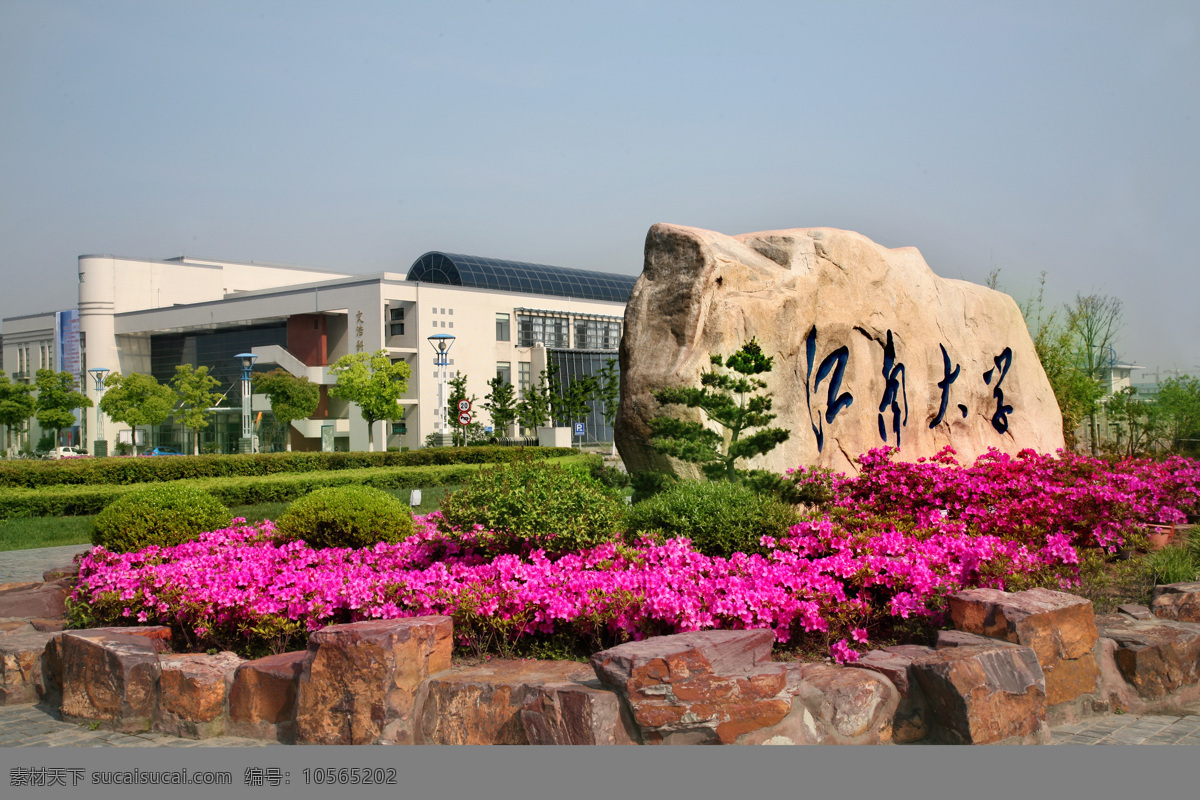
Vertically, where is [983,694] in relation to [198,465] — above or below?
below

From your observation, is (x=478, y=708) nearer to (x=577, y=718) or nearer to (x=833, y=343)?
(x=577, y=718)

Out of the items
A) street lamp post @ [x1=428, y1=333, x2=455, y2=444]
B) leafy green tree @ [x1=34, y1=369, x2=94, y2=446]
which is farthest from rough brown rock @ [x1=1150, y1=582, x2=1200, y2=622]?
leafy green tree @ [x1=34, y1=369, x2=94, y2=446]

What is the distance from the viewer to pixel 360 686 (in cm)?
438

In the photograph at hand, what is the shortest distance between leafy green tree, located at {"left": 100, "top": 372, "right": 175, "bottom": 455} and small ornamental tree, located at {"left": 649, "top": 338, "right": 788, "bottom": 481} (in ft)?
130

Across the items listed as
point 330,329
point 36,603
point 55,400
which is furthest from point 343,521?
point 55,400

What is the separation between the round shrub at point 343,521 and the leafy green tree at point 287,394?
3391cm

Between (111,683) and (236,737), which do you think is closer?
(236,737)

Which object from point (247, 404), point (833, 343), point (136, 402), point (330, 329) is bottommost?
point (833, 343)

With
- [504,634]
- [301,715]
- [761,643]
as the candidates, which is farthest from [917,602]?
[301,715]

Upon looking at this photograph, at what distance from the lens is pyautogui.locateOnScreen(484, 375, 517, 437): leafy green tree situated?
130 ft

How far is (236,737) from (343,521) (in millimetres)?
2884

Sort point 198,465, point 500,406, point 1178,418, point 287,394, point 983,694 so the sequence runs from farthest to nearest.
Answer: point 500,406 < point 287,394 < point 198,465 < point 1178,418 < point 983,694

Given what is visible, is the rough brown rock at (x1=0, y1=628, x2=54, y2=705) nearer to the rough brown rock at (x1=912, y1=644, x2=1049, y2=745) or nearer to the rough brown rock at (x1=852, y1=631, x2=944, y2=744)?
the rough brown rock at (x1=852, y1=631, x2=944, y2=744)

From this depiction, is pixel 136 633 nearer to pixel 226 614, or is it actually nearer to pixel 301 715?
pixel 226 614
